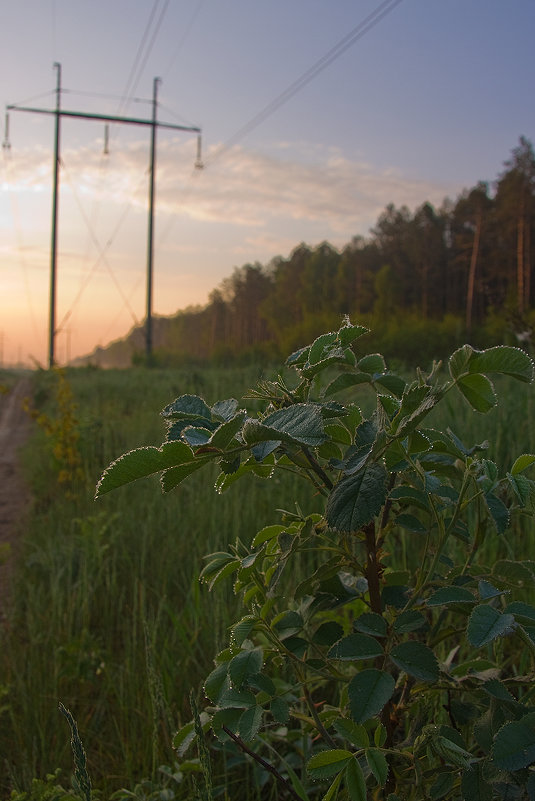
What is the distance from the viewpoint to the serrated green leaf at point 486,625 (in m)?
0.62

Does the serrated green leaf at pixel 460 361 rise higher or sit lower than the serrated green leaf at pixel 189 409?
higher

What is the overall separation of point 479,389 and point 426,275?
41936 millimetres

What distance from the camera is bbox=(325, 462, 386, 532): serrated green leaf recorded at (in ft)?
2.06

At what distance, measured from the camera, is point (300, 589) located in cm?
81

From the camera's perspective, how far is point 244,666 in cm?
76

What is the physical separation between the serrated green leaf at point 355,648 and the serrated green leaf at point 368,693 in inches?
0.8

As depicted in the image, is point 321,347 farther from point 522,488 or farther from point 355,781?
point 355,781

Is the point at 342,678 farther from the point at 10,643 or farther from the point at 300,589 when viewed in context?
the point at 10,643

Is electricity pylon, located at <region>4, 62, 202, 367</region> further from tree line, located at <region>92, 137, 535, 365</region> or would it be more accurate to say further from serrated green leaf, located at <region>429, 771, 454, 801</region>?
serrated green leaf, located at <region>429, 771, 454, 801</region>

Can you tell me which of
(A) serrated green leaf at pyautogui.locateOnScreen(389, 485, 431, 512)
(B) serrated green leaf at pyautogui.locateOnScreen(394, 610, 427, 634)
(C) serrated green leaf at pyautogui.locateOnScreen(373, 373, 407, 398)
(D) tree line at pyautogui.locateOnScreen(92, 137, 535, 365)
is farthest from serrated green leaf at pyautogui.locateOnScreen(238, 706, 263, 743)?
(D) tree line at pyautogui.locateOnScreen(92, 137, 535, 365)

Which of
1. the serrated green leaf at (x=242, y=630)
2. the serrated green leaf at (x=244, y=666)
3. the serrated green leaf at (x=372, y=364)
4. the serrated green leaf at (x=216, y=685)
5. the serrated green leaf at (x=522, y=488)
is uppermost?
the serrated green leaf at (x=372, y=364)

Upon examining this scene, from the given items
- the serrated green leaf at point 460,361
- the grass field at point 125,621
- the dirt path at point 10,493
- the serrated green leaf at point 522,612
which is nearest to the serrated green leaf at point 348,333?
the serrated green leaf at point 460,361

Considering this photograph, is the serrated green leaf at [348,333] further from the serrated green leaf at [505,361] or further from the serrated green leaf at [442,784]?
the serrated green leaf at [442,784]

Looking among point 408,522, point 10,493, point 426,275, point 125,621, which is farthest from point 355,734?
point 426,275
